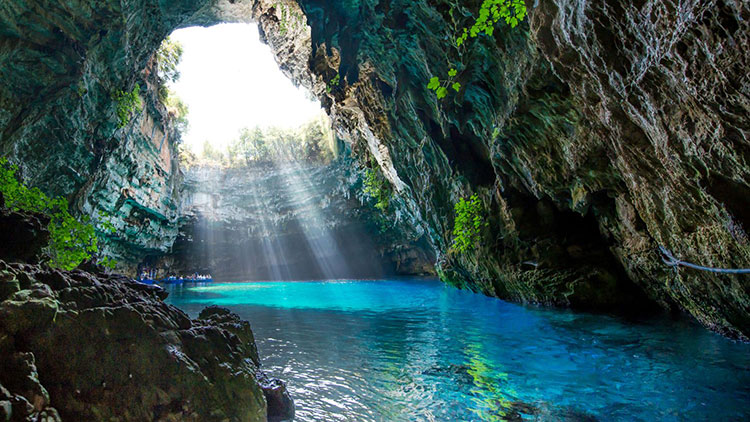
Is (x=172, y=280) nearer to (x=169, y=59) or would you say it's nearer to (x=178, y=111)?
(x=178, y=111)

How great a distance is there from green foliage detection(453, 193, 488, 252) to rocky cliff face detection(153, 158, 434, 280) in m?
18.1

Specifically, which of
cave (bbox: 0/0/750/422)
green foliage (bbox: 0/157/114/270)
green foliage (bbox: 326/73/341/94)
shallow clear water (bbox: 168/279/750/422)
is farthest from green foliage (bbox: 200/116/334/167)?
shallow clear water (bbox: 168/279/750/422)

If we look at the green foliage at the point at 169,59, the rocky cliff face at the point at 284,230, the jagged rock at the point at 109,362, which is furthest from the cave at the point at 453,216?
the rocky cliff face at the point at 284,230

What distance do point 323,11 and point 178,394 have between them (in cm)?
1040

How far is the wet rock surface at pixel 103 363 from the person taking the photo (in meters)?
2.49

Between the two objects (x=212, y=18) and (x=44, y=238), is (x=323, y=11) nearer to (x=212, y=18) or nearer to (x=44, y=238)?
(x=44, y=238)

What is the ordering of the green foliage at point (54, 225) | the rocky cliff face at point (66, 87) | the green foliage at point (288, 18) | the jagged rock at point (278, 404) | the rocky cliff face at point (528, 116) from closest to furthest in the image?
the rocky cliff face at point (528, 116)
the jagged rock at point (278, 404)
the green foliage at point (54, 225)
the rocky cliff face at point (66, 87)
the green foliage at point (288, 18)

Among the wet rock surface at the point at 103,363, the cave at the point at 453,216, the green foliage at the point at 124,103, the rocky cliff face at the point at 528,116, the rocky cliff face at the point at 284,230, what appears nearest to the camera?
the wet rock surface at the point at 103,363

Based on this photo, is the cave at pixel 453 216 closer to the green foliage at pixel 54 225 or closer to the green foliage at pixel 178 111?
the green foliage at pixel 54 225

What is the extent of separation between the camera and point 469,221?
1240 cm

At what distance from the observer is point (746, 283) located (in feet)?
15.3

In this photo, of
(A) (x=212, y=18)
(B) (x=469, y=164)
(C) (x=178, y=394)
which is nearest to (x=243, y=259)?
(A) (x=212, y=18)

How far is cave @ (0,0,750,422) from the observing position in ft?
9.70

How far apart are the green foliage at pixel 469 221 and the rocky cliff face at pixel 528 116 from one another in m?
0.34
